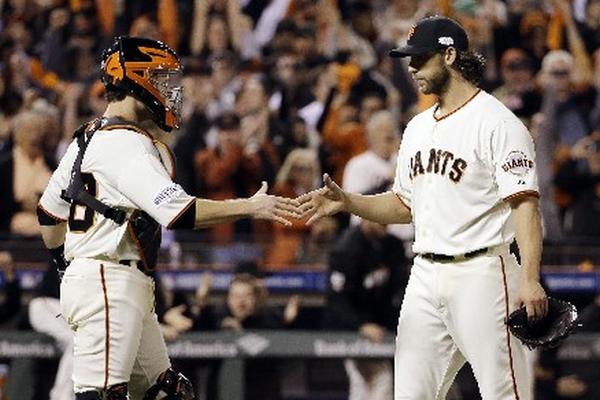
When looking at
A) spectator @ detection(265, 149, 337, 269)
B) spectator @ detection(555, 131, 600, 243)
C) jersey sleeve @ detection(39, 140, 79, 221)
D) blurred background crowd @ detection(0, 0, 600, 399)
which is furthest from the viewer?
spectator @ detection(555, 131, 600, 243)

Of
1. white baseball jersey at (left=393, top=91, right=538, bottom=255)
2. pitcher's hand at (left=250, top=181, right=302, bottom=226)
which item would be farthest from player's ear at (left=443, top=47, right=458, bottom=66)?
pitcher's hand at (left=250, top=181, right=302, bottom=226)

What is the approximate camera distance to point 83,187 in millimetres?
6812

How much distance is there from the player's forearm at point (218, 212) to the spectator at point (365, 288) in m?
3.29

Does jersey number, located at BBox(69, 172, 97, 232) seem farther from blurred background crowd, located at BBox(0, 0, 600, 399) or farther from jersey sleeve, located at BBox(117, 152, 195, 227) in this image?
blurred background crowd, located at BBox(0, 0, 600, 399)

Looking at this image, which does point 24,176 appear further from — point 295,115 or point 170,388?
point 170,388

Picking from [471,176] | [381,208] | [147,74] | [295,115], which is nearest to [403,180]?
[381,208]

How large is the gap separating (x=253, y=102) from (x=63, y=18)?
2.69m

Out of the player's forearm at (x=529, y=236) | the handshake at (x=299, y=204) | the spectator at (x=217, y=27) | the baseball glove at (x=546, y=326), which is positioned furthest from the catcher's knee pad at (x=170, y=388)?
the spectator at (x=217, y=27)

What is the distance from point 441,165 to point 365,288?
127 inches

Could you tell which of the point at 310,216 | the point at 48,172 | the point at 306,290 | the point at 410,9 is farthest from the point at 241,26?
the point at 310,216

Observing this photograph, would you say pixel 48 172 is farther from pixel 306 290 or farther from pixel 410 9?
pixel 410 9

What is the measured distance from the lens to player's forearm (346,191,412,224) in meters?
7.35

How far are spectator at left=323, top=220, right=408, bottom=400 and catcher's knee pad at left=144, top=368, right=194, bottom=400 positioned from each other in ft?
9.76

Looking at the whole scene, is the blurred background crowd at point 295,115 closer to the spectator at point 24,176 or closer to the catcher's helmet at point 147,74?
the spectator at point 24,176
